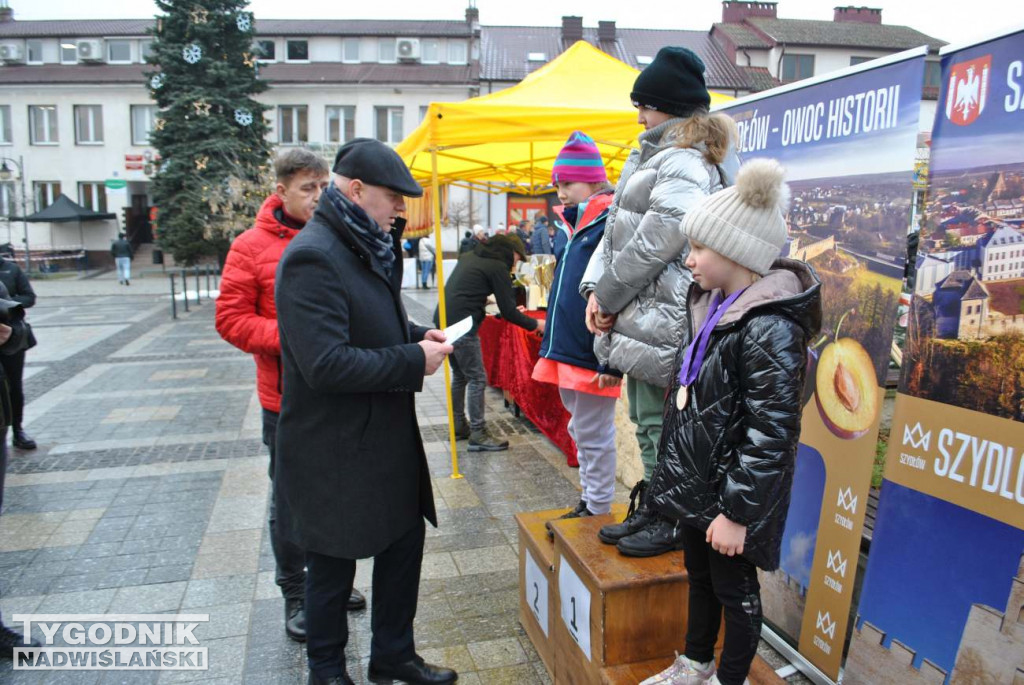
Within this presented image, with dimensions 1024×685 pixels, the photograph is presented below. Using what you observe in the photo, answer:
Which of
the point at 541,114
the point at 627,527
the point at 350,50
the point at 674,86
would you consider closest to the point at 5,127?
the point at 350,50

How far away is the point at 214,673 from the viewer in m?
2.80

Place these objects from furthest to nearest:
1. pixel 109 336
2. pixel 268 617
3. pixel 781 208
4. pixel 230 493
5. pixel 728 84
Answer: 1. pixel 728 84
2. pixel 109 336
3. pixel 230 493
4. pixel 268 617
5. pixel 781 208

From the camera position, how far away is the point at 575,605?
2.44 meters

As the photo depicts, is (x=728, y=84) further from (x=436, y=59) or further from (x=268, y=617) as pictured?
(x=268, y=617)

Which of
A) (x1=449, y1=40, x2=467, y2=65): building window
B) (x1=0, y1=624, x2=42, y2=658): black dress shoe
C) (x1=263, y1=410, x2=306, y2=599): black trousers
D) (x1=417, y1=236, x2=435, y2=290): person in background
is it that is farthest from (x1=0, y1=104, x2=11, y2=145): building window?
(x1=263, y1=410, x2=306, y2=599): black trousers

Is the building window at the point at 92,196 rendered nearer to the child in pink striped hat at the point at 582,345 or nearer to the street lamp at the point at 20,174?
the street lamp at the point at 20,174

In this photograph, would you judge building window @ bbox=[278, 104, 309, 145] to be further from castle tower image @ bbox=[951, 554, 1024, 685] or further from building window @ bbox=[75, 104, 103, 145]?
castle tower image @ bbox=[951, 554, 1024, 685]

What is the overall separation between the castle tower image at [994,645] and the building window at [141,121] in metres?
38.5

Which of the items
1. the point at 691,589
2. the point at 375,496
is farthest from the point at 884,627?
the point at 375,496

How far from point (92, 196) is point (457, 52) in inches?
764

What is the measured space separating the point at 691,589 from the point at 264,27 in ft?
129

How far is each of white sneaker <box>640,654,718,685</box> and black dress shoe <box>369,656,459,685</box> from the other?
91 centimetres

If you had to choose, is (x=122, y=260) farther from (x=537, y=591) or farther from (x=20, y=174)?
(x=537, y=591)

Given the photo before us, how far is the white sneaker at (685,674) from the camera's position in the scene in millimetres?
2108
